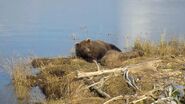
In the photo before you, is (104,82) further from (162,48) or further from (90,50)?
(162,48)

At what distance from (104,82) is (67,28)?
475 inches

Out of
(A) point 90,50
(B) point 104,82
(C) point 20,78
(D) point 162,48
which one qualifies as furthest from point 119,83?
(D) point 162,48

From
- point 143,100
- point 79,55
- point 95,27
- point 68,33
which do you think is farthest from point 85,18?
point 143,100

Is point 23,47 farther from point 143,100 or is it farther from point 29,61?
point 143,100

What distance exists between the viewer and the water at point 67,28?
15.6 m

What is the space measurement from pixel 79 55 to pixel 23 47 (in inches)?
148

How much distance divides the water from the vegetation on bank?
0.59 m

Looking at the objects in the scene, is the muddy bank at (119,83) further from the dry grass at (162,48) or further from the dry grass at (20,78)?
the dry grass at (162,48)

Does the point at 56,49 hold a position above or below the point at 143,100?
below

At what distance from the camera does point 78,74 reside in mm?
8445

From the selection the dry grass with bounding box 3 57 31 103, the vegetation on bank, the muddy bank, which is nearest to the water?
the dry grass with bounding box 3 57 31 103

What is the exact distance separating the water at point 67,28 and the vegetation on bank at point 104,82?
0.59m

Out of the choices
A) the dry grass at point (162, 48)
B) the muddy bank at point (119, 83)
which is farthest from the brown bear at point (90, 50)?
the muddy bank at point (119, 83)

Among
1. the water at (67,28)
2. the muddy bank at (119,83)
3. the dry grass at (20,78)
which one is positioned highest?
the muddy bank at (119,83)
